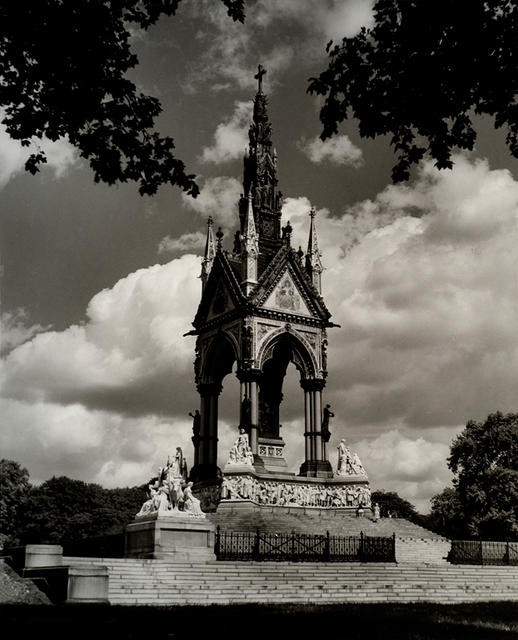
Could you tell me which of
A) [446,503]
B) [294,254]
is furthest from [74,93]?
[446,503]

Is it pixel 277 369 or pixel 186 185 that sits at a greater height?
pixel 277 369

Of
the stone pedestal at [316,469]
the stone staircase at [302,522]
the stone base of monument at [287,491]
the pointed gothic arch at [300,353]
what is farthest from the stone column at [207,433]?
the stone staircase at [302,522]

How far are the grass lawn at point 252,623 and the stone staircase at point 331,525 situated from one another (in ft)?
40.7

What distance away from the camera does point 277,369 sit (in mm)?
40500

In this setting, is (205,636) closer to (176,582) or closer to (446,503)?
(176,582)

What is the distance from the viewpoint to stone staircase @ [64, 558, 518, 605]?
19.5 meters

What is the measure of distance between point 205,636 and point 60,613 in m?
3.50

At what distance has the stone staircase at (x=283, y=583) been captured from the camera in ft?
64.0

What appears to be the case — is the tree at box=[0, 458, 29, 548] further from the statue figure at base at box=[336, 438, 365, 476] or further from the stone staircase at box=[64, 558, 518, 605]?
the stone staircase at box=[64, 558, 518, 605]

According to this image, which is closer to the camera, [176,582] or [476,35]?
[476,35]

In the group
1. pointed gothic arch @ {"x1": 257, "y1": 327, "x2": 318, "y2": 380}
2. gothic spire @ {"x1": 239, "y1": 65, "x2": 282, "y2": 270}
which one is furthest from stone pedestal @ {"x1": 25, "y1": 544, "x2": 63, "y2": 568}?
gothic spire @ {"x1": 239, "y1": 65, "x2": 282, "y2": 270}

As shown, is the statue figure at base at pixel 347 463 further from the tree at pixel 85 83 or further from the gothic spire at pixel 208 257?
the tree at pixel 85 83

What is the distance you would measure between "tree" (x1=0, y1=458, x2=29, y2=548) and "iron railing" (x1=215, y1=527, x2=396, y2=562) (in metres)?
46.4

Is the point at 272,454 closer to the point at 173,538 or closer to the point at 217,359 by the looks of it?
the point at 217,359
